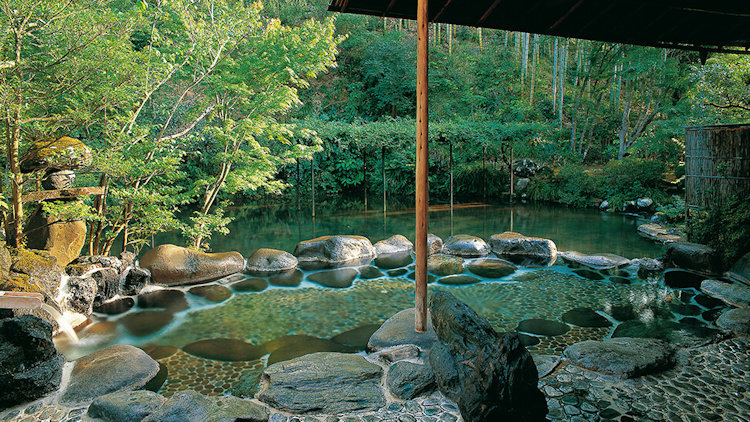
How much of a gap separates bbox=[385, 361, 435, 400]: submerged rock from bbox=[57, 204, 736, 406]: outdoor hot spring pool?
136 centimetres

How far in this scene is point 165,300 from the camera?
7.51 meters

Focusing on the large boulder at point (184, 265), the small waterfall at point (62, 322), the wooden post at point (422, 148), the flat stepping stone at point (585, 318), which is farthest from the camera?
the large boulder at point (184, 265)

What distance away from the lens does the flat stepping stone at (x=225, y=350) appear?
5430mm

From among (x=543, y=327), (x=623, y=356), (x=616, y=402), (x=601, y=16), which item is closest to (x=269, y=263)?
(x=543, y=327)

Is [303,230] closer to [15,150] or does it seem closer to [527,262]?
[527,262]

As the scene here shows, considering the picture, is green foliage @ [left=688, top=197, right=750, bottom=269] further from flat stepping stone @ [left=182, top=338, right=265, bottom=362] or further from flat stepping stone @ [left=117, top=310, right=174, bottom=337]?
flat stepping stone @ [left=117, top=310, right=174, bottom=337]

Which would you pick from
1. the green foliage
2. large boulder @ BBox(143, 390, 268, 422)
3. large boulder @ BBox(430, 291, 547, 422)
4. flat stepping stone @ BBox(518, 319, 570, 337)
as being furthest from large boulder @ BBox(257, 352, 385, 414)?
the green foliage

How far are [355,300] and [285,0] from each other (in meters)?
26.5

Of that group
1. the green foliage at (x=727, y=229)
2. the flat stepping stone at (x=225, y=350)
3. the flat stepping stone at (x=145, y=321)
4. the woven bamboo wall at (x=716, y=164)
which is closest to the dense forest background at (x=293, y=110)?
the woven bamboo wall at (x=716, y=164)

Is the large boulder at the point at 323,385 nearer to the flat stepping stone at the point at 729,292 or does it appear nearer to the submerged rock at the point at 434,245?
the flat stepping stone at the point at 729,292

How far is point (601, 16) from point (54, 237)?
8317mm

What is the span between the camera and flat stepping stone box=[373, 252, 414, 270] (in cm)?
980

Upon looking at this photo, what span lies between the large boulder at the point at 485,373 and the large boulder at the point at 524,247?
6.46 meters

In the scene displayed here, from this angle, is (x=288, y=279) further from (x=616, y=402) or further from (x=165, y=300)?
(x=616, y=402)
